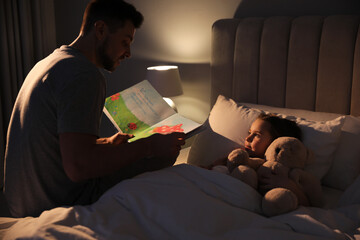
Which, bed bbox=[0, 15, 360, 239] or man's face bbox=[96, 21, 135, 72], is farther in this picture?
man's face bbox=[96, 21, 135, 72]

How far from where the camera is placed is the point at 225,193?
1331 millimetres

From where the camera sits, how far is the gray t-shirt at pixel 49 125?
1.27 metres

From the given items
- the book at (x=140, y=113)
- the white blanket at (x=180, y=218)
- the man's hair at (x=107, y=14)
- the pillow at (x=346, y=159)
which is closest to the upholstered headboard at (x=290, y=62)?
the pillow at (x=346, y=159)

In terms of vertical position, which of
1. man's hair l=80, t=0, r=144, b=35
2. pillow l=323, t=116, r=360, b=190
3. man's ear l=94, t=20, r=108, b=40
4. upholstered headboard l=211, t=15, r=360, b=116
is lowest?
pillow l=323, t=116, r=360, b=190

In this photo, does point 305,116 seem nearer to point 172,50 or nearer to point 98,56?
point 98,56

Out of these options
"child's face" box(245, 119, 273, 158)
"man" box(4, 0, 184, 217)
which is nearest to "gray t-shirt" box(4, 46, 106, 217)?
"man" box(4, 0, 184, 217)

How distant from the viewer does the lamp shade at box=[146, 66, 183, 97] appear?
2641 mm

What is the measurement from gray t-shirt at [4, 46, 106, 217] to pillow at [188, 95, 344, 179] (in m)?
0.74

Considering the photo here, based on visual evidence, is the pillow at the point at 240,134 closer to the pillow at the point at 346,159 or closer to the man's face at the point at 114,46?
the pillow at the point at 346,159

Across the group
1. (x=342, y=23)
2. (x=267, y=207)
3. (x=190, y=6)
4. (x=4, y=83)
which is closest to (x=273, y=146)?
(x=267, y=207)

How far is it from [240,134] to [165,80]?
88 centimetres

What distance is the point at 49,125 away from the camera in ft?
4.42

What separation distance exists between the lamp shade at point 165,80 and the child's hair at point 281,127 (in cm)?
101

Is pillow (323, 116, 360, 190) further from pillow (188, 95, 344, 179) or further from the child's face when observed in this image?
the child's face
